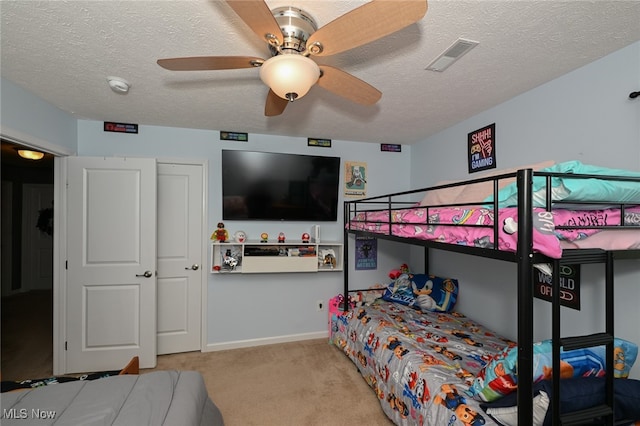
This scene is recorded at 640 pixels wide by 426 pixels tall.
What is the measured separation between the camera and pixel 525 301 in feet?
3.56

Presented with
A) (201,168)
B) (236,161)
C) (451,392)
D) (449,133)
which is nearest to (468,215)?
(451,392)

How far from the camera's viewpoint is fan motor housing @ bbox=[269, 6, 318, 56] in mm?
1223

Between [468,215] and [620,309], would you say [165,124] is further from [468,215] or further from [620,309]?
[620,309]

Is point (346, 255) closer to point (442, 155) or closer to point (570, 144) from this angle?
point (442, 155)

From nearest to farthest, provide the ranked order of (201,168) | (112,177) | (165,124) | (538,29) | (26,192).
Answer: (538,29)
(112,177)
(165,124)
(201,168)
(26,192)

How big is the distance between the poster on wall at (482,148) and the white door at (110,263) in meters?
3.09

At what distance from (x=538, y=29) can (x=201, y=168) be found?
2.96 m

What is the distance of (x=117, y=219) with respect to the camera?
265 cm

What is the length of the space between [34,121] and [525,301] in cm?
342

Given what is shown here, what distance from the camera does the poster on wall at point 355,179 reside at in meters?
3.43

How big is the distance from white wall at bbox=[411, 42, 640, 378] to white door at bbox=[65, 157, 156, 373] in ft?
Answer: 10.2

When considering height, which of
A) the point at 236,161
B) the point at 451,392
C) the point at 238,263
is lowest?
the point at 451,392

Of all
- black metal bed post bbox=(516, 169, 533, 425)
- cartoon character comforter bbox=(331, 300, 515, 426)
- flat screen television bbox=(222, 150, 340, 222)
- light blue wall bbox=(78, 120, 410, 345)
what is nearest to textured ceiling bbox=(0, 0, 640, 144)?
light blue wall bbox=(78, 120, 410, 345)

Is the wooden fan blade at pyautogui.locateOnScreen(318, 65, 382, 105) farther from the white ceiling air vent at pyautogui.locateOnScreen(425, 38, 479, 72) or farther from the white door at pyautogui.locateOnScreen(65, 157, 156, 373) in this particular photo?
the white door at pyautogui.locateOnScreen(65, 157, 156, 373)
